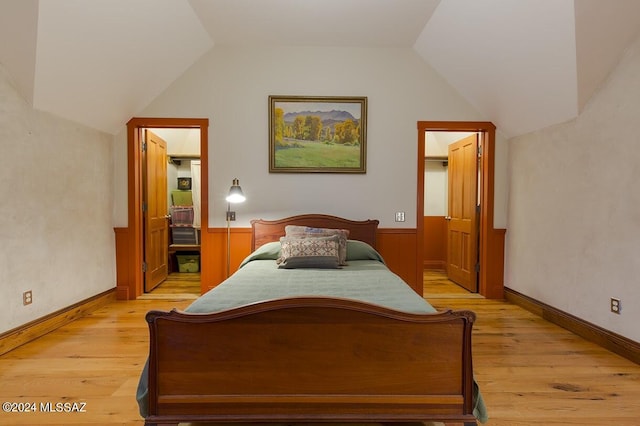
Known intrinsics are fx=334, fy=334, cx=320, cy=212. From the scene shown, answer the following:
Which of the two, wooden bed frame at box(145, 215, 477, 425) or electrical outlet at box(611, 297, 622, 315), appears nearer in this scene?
wooden bed frame at box(145, 215, 477, 425)

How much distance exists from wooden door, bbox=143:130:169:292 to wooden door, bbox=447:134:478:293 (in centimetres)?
405

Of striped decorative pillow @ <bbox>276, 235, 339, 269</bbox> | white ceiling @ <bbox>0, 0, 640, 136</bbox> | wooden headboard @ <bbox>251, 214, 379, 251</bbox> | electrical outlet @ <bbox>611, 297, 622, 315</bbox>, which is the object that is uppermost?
white ceiling @ <bbox>0, 0, 640, 136</bbox>

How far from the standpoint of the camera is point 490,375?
2256 mm

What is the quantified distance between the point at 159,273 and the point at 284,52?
130 inches

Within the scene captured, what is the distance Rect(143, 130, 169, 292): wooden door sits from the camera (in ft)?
13.5

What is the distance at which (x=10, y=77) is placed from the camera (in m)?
2.57

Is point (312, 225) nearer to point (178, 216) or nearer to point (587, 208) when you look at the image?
point (587, 208)

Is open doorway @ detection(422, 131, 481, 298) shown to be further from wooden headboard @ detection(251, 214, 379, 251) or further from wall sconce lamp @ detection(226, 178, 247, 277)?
wall sconce lamp @ detection(226, 178, 247, 277)

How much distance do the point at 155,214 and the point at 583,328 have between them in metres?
4.81

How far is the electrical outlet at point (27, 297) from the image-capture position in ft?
8.91

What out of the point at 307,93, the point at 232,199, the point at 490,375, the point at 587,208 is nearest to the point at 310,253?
the point at 232,199

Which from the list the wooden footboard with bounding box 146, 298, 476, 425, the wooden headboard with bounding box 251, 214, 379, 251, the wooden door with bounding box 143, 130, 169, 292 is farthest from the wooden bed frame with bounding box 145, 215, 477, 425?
the wooden door with bounding box 143, 130, 169, 292

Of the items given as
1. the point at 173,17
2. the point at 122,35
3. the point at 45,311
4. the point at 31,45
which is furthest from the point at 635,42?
the point at 45,311

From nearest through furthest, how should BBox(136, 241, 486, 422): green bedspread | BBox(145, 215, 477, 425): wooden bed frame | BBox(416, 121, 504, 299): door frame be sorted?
BBox(145, 215, 477, 425): wooden bed frame < BBox(136, 241, 486, 422): green bedspread < BBox(416, 121, 504, 299): door frame
